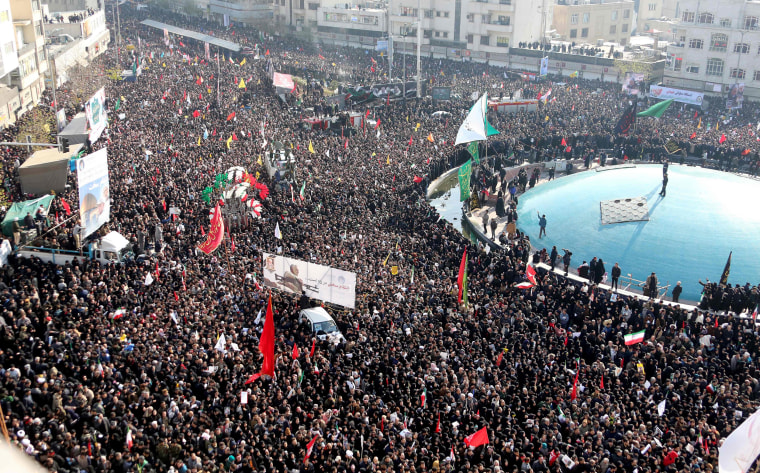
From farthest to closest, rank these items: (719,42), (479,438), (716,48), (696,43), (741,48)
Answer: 1. (696,43)
2. (716,48)
3. (719,42)
4. (741,48)
5. (479,438)

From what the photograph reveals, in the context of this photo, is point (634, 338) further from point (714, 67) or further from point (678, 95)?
point (714, 67)

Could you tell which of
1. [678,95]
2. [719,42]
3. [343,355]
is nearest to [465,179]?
[343,355]

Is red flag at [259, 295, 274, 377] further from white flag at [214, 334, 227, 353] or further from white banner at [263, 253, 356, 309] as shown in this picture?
white banner at [263, 253, 356, 309]

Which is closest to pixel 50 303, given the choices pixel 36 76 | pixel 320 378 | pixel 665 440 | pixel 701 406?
pixel 320 378

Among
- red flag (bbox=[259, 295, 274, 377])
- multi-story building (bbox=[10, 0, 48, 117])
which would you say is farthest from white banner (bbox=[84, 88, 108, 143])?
red flag (bbox=[259, 295, 274, 377])

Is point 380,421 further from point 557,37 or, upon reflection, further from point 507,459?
point 557,37
